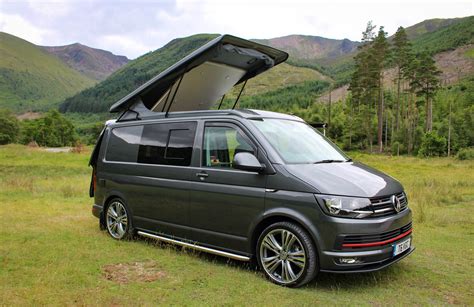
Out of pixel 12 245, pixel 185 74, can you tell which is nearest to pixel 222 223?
pixel 185 74

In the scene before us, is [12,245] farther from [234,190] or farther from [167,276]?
[234,190]

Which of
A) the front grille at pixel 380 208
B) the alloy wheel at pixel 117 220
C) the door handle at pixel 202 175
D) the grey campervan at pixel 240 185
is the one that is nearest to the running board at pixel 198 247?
the grey campervan at pixel 240 185

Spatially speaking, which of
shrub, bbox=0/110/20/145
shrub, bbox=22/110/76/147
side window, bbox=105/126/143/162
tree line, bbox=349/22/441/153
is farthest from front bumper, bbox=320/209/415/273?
shrub, bbox=0/110/20/145

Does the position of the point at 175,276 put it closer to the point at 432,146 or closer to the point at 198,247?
the point at 198,247

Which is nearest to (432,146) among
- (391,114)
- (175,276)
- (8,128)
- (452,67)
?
(391,114)

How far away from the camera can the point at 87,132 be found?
429 feet

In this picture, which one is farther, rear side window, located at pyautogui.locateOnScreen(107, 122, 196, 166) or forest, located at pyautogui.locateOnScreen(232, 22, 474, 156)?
forest, located at pyautogui.locateOnScreen(232, 22, 474, 156)

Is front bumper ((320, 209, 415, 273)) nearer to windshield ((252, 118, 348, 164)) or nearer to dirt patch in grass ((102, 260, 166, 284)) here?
windshield ((252, 118, 348, 164))

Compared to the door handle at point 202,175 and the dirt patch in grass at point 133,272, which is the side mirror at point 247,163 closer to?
the door handle at point 202,175

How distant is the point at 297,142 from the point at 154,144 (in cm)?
233

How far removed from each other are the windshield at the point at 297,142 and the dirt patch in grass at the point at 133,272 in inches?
88.8

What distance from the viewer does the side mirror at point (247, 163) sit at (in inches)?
195

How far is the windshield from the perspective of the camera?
5.23 meters

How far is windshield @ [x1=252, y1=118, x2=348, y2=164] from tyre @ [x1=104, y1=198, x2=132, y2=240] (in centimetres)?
300
